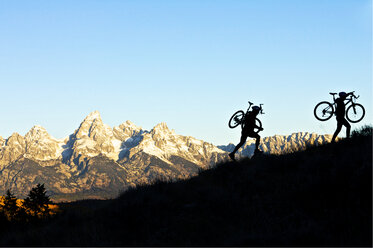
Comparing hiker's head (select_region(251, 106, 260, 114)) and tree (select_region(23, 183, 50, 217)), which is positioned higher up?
hiker's head (select_region(251, 106, 260, 114))

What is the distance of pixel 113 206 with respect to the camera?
52.1 ft

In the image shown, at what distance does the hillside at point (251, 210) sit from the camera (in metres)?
11.5

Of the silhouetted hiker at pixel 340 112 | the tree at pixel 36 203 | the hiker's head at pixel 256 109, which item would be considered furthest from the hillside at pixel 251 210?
the tree at pixel 36 203

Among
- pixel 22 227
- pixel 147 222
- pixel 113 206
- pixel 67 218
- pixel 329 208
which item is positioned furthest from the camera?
pixel 22 227

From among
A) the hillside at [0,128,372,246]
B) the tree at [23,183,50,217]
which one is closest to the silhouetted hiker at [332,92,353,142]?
the hillside at [0,128,372,246]

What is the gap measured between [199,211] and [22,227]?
9.33 m

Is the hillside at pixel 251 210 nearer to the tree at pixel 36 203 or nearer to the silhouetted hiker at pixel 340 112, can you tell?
the silhouetted hiker at pixel 340 112

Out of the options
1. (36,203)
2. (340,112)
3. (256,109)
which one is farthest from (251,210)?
(36,203)

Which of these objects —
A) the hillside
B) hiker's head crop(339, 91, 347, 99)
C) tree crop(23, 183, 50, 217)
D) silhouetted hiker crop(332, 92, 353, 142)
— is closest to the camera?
the hillside

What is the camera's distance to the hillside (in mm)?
11539

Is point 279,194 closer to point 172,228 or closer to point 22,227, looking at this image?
point 172,228

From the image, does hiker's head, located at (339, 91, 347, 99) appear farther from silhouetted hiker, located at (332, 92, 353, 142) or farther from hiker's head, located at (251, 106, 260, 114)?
hiker's head, located at (251, 106, 260, 114)

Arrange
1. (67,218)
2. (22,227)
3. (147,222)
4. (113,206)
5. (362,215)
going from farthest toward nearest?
(22,227)
(67,218)
(113,206)
(147,222)
(362,215)

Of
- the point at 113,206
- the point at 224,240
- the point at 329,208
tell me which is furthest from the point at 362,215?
the point at 113,206
